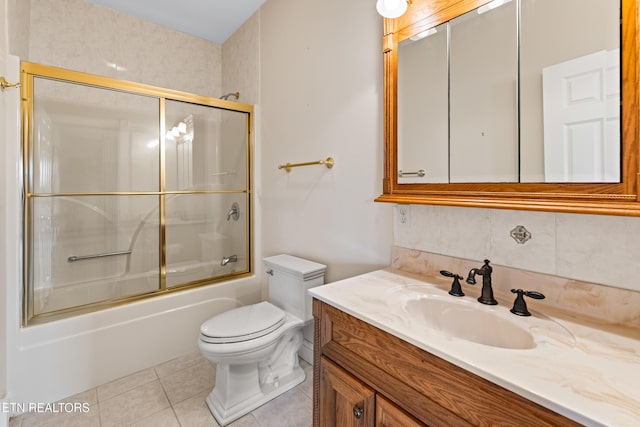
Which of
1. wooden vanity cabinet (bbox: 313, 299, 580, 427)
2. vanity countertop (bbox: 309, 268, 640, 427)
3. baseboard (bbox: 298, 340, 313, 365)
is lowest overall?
baseboard (bbox: 298, 340, 313, 365)

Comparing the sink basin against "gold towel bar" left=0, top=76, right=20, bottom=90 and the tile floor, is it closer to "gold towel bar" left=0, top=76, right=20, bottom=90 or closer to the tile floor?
the tile floor

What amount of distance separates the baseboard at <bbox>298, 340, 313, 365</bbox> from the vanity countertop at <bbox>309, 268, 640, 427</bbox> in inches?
42.8

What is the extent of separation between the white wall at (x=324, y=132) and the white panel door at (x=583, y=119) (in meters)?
0.69

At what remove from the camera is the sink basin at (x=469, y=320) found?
88cm

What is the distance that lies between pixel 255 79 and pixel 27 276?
6.62 feet

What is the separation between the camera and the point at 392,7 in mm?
1222

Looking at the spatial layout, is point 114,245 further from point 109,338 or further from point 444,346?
point 444,346

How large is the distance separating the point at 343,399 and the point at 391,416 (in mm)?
208

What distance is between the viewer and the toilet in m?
1.41

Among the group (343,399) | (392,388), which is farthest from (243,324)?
(392,388)

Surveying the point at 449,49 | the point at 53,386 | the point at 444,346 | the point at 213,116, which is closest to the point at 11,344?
the point at 53,386

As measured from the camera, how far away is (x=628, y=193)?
745mm

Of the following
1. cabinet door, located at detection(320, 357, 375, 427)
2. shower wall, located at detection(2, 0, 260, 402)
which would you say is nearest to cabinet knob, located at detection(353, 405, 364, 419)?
cabinet door, located at detection(320, 357, 375, 427)

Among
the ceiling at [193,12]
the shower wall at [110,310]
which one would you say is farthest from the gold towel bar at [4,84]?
the ceiling at [193,12]
